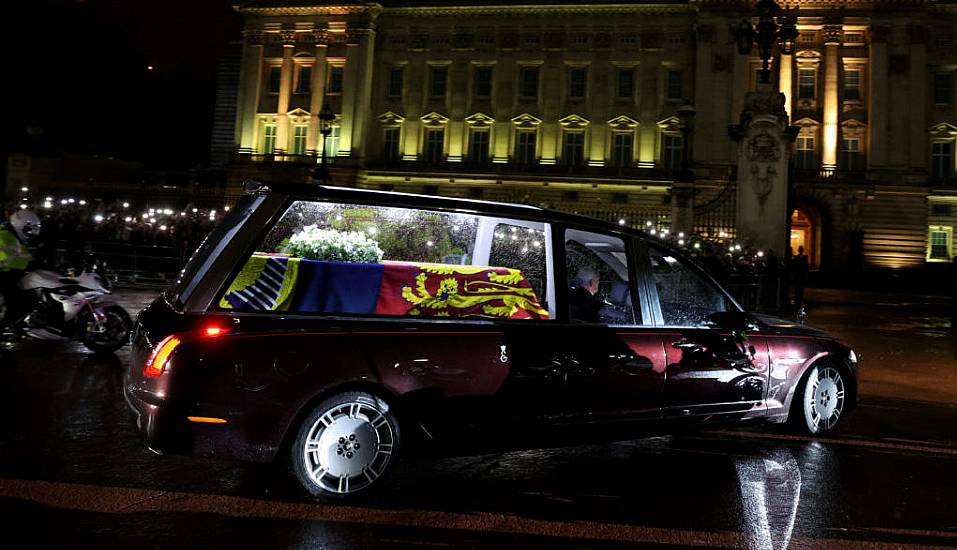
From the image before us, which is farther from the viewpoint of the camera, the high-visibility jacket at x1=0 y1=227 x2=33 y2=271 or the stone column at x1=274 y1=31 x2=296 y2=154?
the stone column at x1=274 y1=31 x2=296 y2=154

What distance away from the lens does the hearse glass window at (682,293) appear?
16.9ft

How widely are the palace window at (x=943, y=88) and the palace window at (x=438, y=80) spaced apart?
104ft

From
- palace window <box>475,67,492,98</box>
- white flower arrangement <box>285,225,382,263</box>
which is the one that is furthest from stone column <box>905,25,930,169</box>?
white flower arrangement <box>285,225,382,263</box>

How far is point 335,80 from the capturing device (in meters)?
51.8

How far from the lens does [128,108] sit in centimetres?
6050

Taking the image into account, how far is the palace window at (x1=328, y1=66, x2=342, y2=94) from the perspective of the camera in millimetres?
51625

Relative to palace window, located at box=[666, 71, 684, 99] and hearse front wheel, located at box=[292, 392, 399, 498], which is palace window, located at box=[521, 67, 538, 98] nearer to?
palace window, located at box=[666, 71, 684, 99]

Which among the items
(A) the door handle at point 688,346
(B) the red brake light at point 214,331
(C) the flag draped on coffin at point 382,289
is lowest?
(B) the red brake light at point 214,331

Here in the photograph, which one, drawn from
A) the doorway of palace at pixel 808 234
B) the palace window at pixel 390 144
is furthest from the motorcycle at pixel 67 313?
the palace window at pixel 390 144

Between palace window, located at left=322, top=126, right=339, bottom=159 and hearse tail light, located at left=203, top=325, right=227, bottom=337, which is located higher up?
palace window, located at left=322, top=126, right=339, bottom=159

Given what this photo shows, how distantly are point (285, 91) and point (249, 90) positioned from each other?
2857 millimetres

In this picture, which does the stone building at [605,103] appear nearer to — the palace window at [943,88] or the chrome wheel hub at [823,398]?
the palace window at [943,88]

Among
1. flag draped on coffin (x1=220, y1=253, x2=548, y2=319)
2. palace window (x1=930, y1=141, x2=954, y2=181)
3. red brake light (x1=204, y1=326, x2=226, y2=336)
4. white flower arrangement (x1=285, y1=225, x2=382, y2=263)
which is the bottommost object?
red brake light (x1=204, y1=326, x2=226, y2=336)

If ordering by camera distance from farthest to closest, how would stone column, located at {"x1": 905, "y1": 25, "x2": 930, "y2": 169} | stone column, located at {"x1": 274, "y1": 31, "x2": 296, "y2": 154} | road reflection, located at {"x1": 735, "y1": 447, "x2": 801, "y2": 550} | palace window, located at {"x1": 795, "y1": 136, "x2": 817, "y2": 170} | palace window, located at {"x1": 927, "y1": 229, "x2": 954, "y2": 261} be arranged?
stone column, located at {"x1": 274, "y1": 31, "x2": 296, "y2": 154} → palace window, located at {"x1": 795, "y1": 136, "x2": 817, "y2": 170} → stone column, located at {"x1": 905, "y1": 25, "x2": 930, "y2": 169} → palace window, located at {"x1": 927, "y1": 229, "x2": 954, "y2": 261} → road reflection, located at {"x1": 735, "y1": 447, "x2": 801, "y2": 550}
